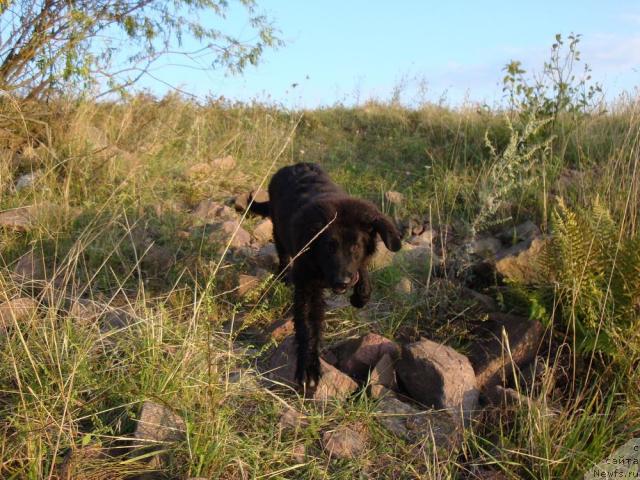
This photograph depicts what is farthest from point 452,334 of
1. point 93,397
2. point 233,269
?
point 93,397

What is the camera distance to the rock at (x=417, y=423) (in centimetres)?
291

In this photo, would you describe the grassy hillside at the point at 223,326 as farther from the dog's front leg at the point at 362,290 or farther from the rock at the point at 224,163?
the rock at the point at 224,163

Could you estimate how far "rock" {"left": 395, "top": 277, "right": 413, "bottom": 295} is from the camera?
4.33m

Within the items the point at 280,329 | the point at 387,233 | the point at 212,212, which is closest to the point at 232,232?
the point at 212,212

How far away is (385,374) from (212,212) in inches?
122

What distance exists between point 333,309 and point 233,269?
104 centimetres

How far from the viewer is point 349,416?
9.66ft

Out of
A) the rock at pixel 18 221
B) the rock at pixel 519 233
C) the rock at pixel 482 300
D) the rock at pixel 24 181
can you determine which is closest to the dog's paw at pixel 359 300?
the rock at pixel 482 300

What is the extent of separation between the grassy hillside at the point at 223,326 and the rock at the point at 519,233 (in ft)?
0.53

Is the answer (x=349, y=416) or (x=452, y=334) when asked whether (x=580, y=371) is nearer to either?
(x=452, y=334)

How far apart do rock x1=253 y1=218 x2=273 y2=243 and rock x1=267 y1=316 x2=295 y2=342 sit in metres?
1.83

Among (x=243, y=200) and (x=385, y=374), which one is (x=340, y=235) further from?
(x=243, y=200)

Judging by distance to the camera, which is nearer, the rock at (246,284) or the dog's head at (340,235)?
the dog's head at (340,235)

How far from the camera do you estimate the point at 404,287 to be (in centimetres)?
438
